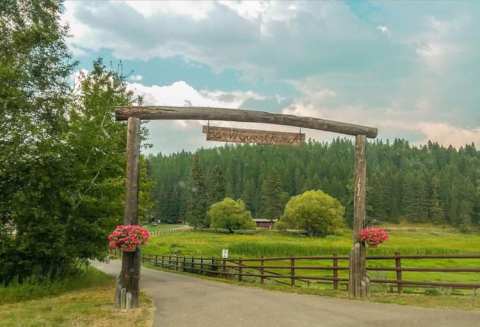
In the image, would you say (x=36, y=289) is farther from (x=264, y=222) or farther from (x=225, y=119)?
(x=264, y=222)

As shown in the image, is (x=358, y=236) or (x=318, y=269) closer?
(x=358, y=236)

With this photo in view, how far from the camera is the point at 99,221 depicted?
1515 cm

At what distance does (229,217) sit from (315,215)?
1626 cm

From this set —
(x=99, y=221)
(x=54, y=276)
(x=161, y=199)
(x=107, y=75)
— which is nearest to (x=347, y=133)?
(x=99, y=221)

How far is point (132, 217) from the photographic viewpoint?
10289 millimetres

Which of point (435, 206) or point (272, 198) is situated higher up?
point (272, 198)

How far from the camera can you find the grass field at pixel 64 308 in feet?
27.5

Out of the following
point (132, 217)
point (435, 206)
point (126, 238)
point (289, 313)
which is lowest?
point (289, 313)

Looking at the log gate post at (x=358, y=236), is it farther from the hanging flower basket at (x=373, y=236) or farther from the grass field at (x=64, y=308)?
the grass field at (x=64, y=308)

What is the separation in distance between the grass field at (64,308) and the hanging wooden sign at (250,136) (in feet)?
15.5

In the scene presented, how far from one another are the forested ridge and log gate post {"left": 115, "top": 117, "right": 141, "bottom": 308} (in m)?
63.3

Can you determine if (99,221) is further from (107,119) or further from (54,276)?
(107,119)

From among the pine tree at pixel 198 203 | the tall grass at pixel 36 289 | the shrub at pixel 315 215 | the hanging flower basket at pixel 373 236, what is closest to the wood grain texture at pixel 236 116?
the hanging flower basket at pixel 373 236

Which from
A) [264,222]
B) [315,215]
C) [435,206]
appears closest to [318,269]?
[315,215]
